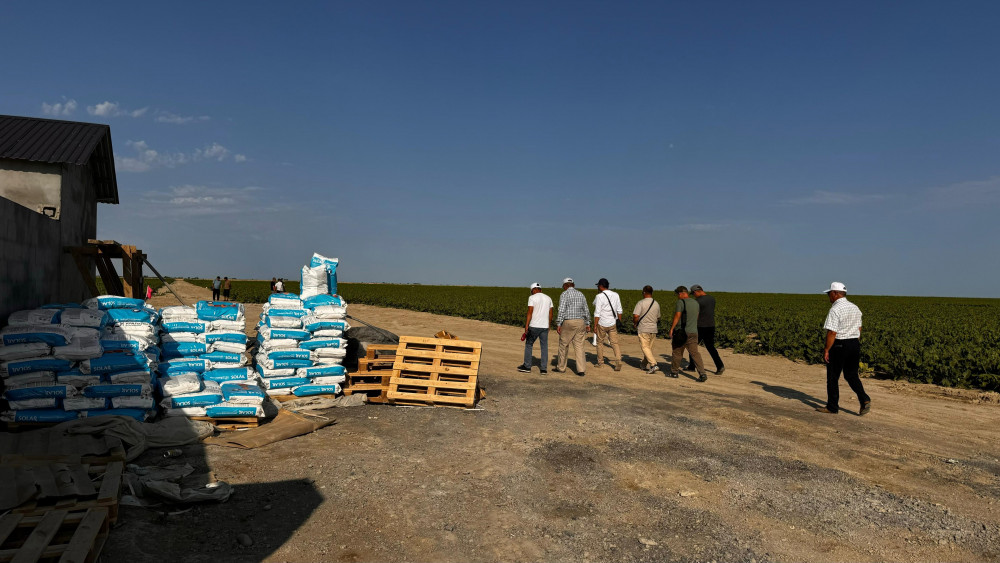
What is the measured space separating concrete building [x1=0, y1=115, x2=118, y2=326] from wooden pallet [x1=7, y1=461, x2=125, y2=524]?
4.06 m


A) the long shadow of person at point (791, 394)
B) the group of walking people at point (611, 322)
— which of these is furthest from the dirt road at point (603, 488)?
the group of walking people at point (611, 322)

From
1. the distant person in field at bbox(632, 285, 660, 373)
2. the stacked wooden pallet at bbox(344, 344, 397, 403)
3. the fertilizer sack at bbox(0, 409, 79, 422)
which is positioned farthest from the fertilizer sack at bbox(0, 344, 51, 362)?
the distant person in field at bbox(632, 285, 660, 373)

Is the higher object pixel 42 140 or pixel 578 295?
pixel 42 140

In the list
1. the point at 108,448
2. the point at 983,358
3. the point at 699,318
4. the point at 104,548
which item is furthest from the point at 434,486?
the point at 983,358

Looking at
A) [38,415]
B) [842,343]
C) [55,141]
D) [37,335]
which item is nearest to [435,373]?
[38,415]

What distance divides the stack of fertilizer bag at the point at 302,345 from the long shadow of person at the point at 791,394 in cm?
817

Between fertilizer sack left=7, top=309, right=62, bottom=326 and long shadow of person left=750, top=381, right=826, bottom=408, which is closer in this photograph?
fertilizer sack left=7, top=309, right=62, bottom=326

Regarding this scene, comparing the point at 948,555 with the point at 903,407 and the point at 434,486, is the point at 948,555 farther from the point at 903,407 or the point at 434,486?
the point at 903,407

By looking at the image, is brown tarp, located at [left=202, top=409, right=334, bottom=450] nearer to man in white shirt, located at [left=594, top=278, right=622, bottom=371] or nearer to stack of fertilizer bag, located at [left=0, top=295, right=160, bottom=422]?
stack of fertilizer bag, located at [left=0, top=295, right=160, bottom=422]

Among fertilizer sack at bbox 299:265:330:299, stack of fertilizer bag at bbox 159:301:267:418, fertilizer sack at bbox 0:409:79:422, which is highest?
fertilizer sack at bbox 299:265:330:299

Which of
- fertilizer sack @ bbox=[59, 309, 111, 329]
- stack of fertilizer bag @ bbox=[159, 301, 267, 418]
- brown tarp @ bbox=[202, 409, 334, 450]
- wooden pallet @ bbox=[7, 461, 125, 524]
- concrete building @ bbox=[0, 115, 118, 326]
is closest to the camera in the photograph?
wooden pallet @ bbox=[7, 461, 125, 524]

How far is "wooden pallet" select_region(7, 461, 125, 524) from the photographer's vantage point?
4.18m

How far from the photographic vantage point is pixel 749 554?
13.7 feet

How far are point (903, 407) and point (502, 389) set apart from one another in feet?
23.6
